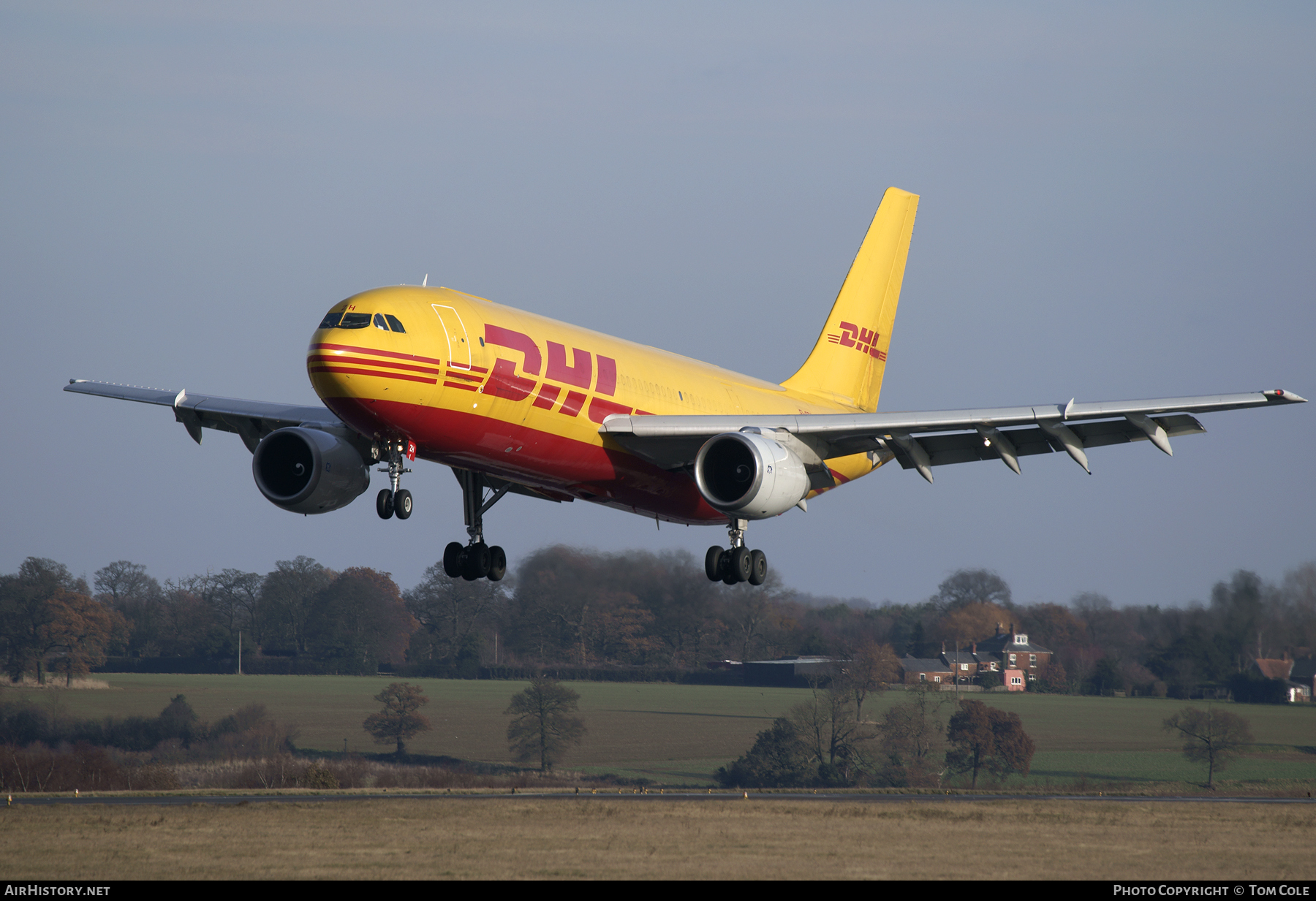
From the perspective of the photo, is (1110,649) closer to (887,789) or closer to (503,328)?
(887,789)

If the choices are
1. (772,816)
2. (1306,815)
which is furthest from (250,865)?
(1306,815)

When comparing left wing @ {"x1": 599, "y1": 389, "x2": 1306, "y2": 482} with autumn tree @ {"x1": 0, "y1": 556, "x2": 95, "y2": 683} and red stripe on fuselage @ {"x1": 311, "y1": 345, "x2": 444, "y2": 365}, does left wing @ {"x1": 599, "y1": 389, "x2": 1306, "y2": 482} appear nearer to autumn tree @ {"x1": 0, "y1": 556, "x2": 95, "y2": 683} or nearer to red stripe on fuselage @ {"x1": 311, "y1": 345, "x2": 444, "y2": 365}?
red stripe on fuselage @ {"x1": 311, "y1": 345, "x2": 444, "y2": 365}

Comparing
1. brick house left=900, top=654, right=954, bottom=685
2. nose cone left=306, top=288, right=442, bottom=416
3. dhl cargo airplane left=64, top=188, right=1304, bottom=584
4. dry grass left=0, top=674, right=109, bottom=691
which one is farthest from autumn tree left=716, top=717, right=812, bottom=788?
nose cone left=306, top=288, right=442, bottom=416

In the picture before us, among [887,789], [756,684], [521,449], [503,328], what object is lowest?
[887,789]

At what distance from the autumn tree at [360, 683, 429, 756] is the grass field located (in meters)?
0.63

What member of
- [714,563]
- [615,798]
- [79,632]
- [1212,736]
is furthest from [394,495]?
[79,632]

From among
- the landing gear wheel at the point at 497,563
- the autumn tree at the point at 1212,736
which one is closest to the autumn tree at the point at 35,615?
the landing gear wheel at the point at 497,563

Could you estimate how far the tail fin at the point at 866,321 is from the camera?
42.5m

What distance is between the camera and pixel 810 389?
137 feet

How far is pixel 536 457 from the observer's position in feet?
97.2

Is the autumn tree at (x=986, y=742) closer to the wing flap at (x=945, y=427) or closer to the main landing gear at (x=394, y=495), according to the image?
the wing flap at (x=945, y=427)

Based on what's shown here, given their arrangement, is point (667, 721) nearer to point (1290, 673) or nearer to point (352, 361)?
point (1290, 673)

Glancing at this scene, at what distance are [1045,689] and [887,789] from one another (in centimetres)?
1654

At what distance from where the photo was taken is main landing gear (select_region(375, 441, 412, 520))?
27922mm
